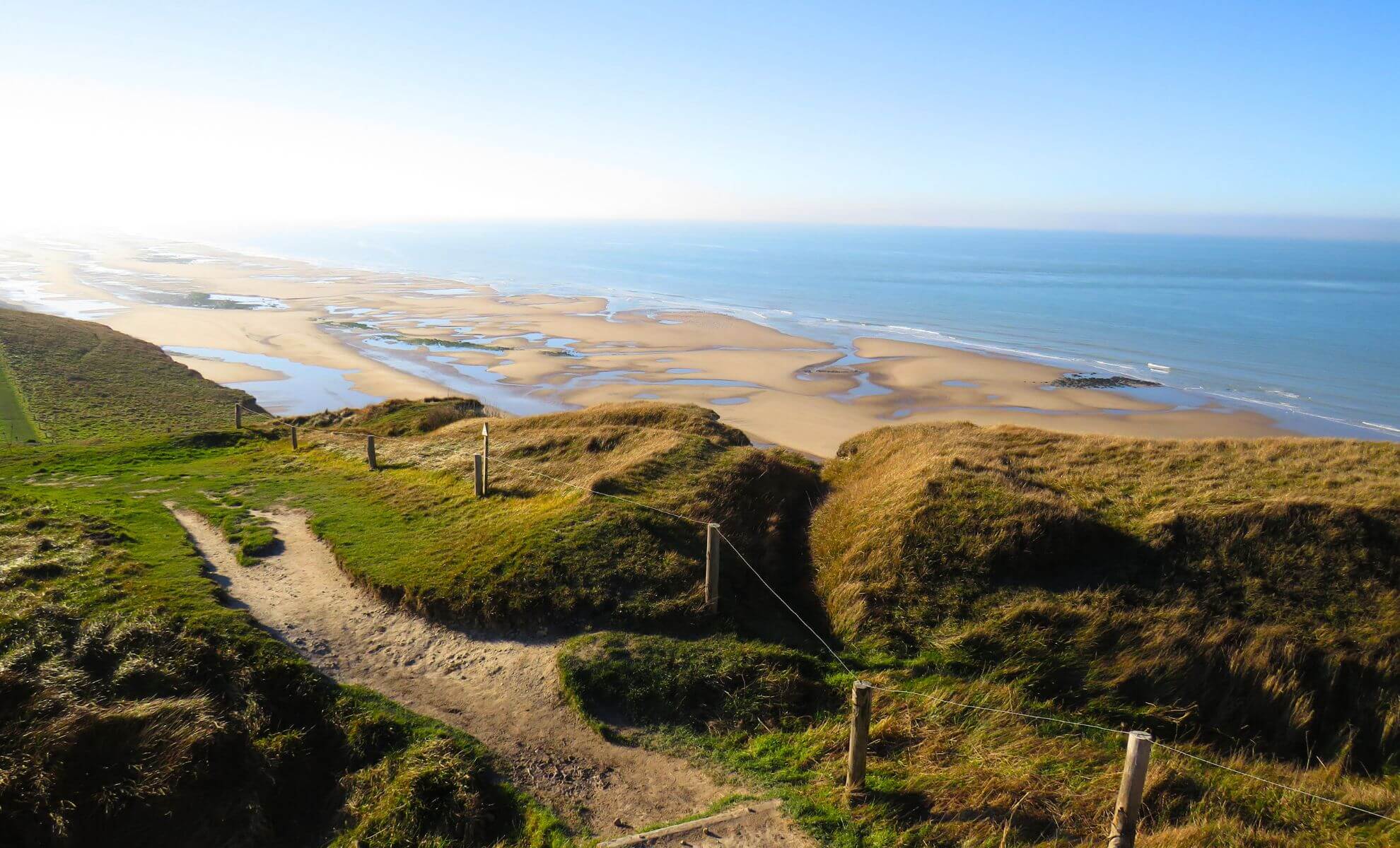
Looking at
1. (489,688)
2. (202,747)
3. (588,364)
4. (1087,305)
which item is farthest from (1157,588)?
(1087,305)

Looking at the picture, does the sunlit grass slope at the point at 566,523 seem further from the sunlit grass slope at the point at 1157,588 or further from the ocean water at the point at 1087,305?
the ocean water at the point at 1087,305

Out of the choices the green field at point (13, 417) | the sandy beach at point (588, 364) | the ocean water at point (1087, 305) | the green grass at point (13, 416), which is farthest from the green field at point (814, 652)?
the ocean water at point (1087, 305)

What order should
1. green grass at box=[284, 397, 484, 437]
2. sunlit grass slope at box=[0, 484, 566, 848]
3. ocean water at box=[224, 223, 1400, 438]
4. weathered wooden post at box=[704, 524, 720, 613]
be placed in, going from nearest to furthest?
sunlit grass slope at box=[0, 484, 566, 848], weathered wooden post at box=[704, 524, 720, 613], green grass at box=[284, 397, 484, 437], ocean water at box=[224, 223, 1400, 438]

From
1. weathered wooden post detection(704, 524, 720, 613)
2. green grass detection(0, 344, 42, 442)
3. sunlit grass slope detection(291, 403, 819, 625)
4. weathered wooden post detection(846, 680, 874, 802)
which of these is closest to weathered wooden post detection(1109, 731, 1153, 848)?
weathered wooden post detection(846, 680, 874, 802)

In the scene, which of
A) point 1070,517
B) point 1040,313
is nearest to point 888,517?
point 1070,517

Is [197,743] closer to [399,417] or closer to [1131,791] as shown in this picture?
[1131,791]

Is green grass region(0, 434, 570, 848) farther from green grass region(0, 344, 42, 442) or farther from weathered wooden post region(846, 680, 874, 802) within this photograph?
green grass region(0, 344, 42, 442)
